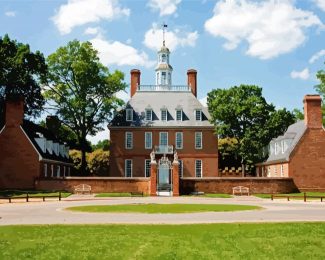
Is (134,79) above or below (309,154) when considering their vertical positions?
above

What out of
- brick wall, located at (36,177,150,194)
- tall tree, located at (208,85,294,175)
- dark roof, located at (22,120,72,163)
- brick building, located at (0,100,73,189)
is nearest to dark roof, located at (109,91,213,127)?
tall tree, located at (208,85,294,175)

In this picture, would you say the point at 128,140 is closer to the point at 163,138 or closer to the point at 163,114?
the point at 163,138

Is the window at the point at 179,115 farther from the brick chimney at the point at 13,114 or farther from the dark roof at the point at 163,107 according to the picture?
the brick chimney at the point at 13,114

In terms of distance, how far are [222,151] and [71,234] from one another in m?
47.5

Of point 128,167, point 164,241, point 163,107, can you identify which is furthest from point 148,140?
point 164,241

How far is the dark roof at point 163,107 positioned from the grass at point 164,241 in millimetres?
36359

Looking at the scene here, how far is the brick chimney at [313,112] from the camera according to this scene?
42719 mm

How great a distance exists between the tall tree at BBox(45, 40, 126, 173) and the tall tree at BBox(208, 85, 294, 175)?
12308 millimetres

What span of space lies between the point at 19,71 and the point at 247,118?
24599 mm

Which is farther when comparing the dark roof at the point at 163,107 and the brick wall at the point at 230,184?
the dark roof at the point at 163,107

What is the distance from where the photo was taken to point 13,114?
4262 cm

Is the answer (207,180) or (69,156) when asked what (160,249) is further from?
(69,156)

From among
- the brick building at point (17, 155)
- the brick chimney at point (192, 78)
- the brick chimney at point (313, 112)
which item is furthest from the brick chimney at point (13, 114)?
the brick chimney at point (313, 112)

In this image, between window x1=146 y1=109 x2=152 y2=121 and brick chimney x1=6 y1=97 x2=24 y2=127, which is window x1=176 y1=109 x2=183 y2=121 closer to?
window x1=146 y1=109 x2=152 y2=121
